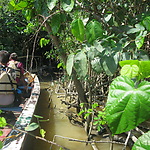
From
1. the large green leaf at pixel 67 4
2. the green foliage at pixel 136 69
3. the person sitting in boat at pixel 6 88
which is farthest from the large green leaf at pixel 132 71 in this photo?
the person sitting in boat at pixel 6 88

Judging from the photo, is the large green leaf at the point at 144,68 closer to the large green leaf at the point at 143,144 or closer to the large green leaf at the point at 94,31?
the large green leaf at the point at 143,144

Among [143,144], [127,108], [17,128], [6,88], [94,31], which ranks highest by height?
[94,31]

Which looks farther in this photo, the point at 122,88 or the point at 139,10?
the point at 139,10

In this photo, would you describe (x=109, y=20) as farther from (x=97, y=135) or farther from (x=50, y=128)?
(x=50, y=128)

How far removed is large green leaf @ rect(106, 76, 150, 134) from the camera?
58 cm

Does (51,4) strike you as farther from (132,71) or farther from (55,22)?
(132,71)

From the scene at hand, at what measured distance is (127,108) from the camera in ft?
1.93

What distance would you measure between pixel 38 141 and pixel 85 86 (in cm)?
130

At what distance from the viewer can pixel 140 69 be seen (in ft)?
2.29

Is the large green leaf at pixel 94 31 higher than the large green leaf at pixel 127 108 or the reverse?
higher

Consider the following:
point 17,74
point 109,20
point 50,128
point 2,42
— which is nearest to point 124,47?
point 109,20

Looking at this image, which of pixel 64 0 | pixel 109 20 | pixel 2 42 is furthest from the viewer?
pixel 2 42

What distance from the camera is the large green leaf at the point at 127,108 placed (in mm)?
577

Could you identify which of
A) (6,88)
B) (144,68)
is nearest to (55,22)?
(144,68)
